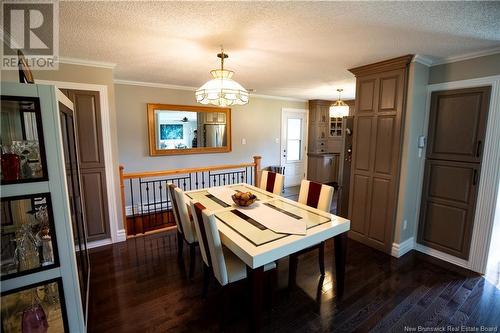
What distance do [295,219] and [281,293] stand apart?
0.74m

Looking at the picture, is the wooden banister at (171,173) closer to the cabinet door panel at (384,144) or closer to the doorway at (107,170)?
the doorway at (107,170)

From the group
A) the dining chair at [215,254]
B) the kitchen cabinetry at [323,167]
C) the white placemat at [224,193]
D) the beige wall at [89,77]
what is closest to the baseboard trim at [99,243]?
the beige wall at [89,77]

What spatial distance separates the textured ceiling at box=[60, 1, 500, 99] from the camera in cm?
157

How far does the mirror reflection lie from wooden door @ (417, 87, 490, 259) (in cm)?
355

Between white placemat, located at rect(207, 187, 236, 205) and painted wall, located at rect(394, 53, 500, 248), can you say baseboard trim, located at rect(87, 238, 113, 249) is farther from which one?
painted wall, located at rect(394, 53, 500, 248)

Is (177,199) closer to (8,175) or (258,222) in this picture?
(258,222)

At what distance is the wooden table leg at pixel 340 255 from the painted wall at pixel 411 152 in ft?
3.88

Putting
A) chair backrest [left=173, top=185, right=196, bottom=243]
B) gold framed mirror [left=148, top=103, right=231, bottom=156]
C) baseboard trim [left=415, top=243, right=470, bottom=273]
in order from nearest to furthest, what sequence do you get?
chair backrest [left=173, top=185, right=196, bottom=243], baseboard trim [left=415, top=243, right=470, bottom=273], gold framed mirror [left=148, top=103, right=231, bottom=156]

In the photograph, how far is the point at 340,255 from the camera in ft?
6.82

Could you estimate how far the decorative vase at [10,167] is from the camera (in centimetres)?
125

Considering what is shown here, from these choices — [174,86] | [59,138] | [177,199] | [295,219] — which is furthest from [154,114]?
[295,219]

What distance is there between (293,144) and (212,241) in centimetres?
504

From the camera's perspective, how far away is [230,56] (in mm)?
2605

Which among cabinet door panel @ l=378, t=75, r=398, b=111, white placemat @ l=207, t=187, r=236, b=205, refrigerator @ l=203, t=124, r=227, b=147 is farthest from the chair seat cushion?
refrigerator @ l=203, t=124, r=227, b=147
